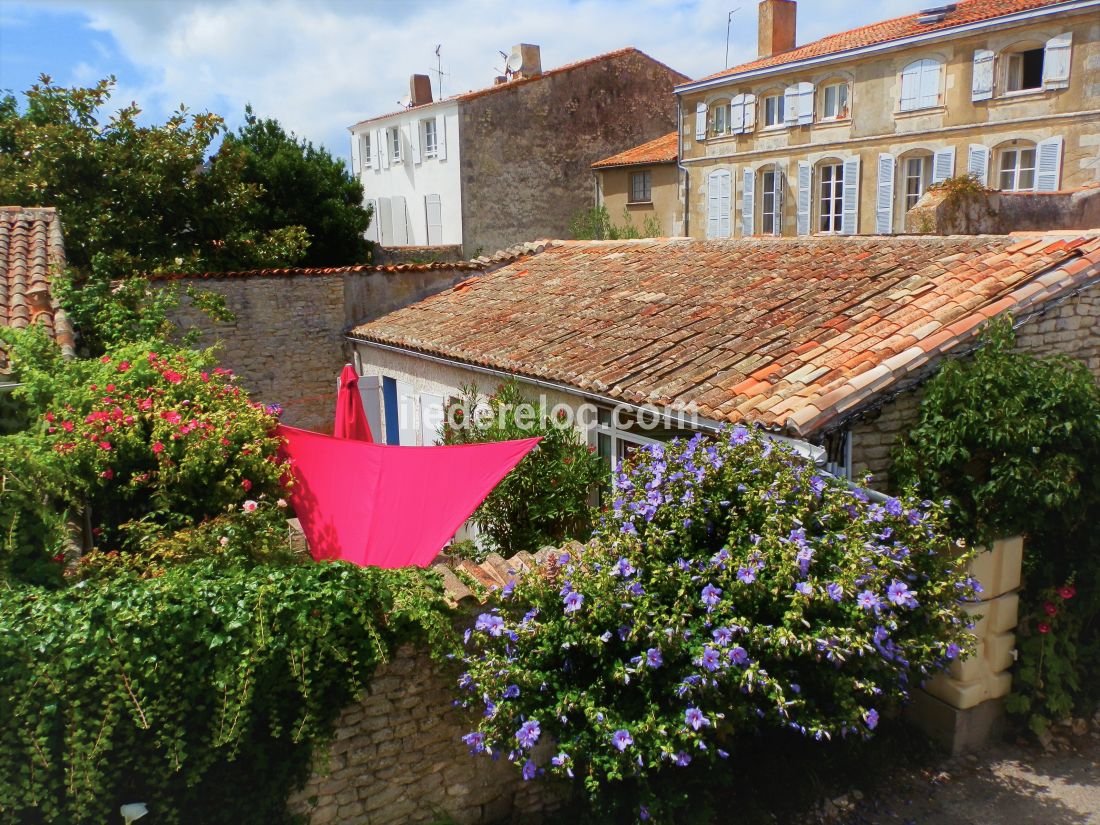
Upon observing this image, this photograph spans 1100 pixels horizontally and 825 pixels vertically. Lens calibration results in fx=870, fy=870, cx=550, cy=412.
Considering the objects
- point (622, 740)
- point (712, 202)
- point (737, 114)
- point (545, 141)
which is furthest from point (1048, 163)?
point (622, 740)

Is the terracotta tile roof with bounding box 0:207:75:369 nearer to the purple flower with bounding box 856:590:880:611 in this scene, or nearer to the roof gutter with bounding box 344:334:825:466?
the roof gutter with bounding box 344:334:825:466

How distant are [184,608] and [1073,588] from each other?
635 centimetres

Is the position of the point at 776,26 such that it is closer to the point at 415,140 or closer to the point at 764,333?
the point at 415,140

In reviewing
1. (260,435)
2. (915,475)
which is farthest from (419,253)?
(915,475)

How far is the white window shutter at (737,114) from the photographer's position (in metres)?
25.8

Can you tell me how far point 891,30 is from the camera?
76.3 feet

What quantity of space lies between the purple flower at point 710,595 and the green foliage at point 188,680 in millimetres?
1569

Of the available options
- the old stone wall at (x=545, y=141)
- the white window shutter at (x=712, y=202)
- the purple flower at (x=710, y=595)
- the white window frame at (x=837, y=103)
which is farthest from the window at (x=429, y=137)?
the purple flower at (x=710, y=595)

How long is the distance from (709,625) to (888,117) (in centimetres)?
2145

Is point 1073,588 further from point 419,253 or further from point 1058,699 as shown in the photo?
point 419,253

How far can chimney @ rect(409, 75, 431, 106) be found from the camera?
33.1m

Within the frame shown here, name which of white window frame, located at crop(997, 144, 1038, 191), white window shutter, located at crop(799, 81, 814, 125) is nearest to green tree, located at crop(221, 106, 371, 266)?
white window shutter, located at crop(799, 81, 814, 125)

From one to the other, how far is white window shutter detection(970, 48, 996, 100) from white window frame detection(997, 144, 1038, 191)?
1396 mm

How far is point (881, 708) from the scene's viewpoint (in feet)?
22.2
